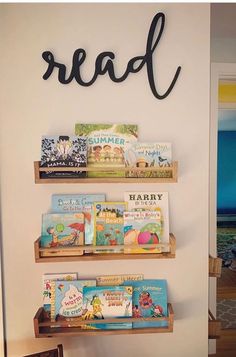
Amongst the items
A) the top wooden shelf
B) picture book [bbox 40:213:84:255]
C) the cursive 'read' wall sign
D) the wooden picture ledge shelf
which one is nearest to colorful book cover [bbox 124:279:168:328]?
the wooden picture ledge shelf

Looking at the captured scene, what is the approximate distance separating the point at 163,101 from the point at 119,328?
39.8 inches

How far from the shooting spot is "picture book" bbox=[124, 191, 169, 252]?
1.10 m

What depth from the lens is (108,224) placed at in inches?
42.6

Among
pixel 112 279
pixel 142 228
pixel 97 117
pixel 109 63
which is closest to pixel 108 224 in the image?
pixel 142 228

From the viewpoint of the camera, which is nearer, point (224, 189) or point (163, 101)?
point (163, 101)

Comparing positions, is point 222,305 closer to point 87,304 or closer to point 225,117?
point 87,304

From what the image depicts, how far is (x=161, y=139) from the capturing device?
113 centimetres

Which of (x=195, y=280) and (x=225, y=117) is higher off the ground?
(x=225, y=117)

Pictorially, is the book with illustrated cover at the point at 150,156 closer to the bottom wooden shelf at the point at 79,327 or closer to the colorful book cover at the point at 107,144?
the colorful book cover at the point at 107,144

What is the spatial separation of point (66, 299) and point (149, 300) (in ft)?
1.19

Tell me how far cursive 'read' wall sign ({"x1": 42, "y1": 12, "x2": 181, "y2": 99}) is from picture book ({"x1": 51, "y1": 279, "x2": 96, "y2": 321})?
0.88 m

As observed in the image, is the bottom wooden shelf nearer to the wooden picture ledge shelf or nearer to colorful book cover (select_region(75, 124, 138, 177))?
the wooden picture ledge shelf

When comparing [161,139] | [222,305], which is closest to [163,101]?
[161,139]

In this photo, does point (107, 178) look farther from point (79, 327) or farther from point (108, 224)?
point (79, 327)
